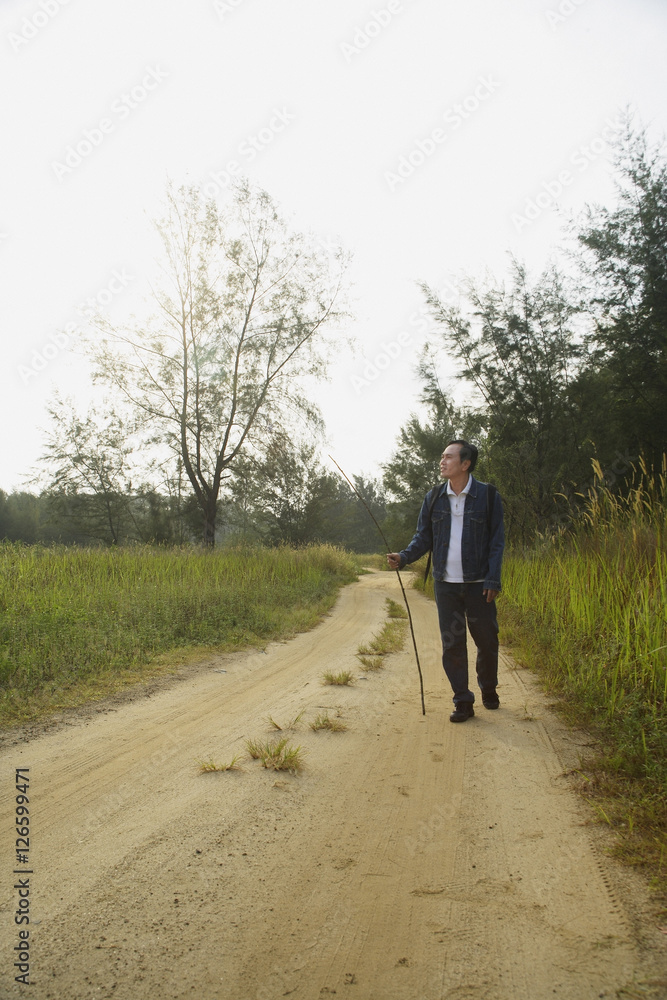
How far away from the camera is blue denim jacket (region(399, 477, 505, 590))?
14.0 feet

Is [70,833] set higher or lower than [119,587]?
lower

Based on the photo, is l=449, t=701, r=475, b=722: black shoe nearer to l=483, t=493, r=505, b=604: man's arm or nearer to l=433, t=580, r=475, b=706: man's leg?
l=433, t=580, r=475, b=706: man's leg

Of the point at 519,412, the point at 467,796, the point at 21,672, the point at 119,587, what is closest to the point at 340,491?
the point at 519,412

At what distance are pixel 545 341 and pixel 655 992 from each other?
14646 millimetres

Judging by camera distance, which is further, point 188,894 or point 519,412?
point 519,412

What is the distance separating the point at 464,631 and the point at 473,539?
725 mm

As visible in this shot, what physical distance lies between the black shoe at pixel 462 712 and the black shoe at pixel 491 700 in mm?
273

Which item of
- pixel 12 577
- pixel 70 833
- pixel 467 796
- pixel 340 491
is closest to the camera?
pixel 70 833

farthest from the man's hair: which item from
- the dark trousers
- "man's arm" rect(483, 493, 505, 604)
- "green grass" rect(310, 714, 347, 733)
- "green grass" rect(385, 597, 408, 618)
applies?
"green grass" rect(385, 597, 408, 618)

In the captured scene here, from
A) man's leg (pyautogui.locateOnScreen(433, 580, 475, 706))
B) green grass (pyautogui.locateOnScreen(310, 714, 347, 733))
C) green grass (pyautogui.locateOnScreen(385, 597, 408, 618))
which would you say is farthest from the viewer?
green grass (pyautogui.locateOnScreen(385, 597, 408, 618))

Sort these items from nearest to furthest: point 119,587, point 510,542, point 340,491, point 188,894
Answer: point 188,894, point 119,587, point 510,542, point 340,491

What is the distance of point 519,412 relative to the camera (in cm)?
1450

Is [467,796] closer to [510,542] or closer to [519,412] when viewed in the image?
[510,542]

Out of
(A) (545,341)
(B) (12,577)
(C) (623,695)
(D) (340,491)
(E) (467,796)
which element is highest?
(A) (545,341)
